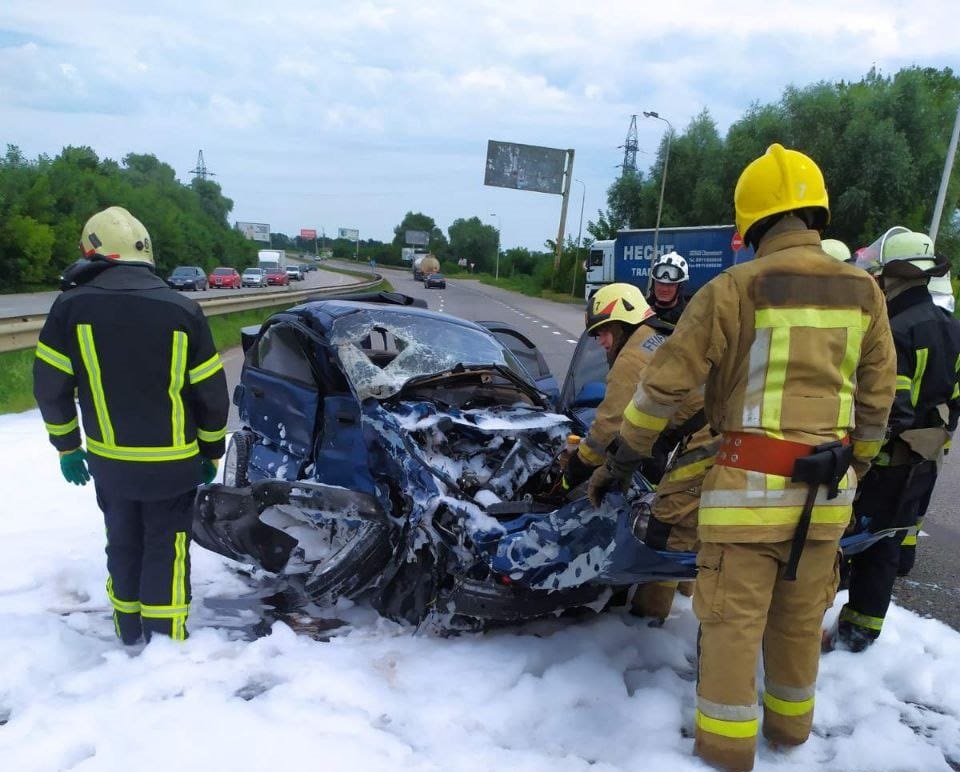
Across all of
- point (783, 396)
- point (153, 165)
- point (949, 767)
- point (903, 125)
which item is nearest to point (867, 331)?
point (783, 396)

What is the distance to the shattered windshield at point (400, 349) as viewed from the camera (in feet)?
11.9

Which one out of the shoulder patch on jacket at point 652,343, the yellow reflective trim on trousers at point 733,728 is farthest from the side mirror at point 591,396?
the yellow reflective trim on trousers at point 733,728

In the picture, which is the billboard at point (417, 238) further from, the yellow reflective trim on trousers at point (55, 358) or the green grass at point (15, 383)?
the yellow reflective trim on trousers at point (55, 358)

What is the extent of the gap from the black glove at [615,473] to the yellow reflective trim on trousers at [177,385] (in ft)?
5.46

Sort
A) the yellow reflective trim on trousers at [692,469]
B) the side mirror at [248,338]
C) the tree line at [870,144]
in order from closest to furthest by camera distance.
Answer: the yellow reflective trim on trousers at [692,469] → the side mirror at [248,338] → the tree line at [870,144]

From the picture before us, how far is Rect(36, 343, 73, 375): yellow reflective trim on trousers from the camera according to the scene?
296 centimetres

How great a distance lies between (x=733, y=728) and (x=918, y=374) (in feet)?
5.80

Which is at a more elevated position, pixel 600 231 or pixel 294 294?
pixel 600 231

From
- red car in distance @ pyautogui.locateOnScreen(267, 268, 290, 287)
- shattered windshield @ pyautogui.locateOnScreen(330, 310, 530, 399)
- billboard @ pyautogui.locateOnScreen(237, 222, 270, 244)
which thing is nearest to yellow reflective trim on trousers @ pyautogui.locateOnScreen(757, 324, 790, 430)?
shattered windshield @ pyautogui.locateOnScreen(330, 310, 530, 399)

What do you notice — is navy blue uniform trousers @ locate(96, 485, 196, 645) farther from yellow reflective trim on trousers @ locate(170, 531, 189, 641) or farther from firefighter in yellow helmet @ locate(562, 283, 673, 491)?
firefighter in yellow helmet @ locate(562, 283, 673, 491)

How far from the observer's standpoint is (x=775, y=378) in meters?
2.38

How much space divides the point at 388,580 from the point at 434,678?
1.78ft

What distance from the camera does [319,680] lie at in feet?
9.59

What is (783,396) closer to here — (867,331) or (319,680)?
(867,331)
